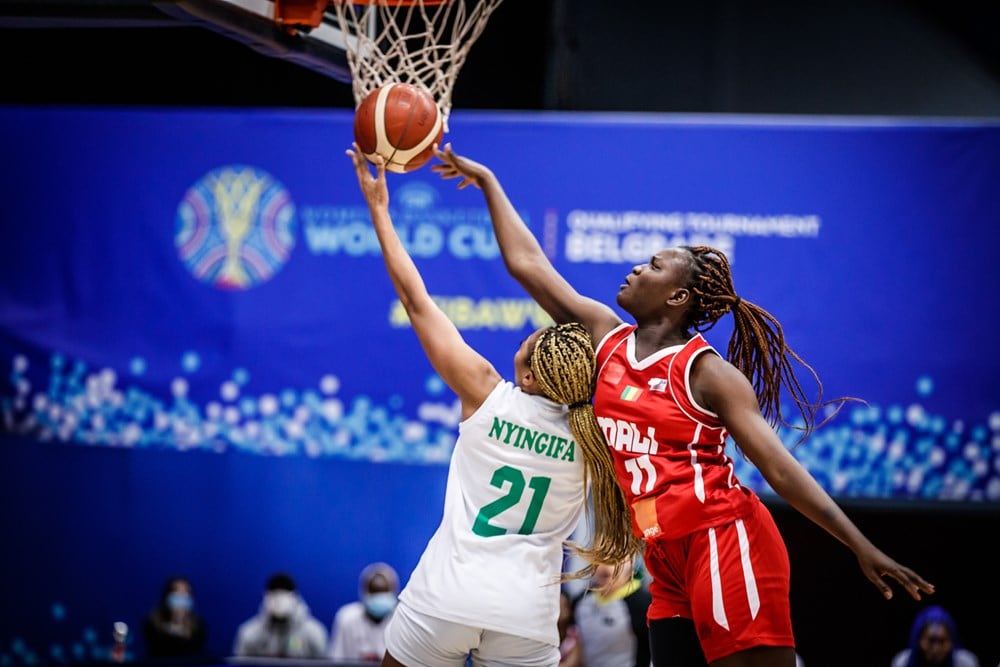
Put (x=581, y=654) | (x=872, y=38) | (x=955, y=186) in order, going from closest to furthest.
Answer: (x=581, y=654)
(x=955, y=186)
(x=872, y=38)

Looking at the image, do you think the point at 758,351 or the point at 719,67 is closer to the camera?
the point at 758,351

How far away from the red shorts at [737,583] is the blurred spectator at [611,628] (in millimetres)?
3356

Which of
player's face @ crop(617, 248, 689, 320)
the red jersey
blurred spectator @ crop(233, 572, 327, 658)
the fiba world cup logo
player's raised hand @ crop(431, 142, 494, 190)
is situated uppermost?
the fiba world cup logo

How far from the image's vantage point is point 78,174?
29.1ft

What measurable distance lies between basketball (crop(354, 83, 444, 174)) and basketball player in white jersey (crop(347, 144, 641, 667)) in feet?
2.31

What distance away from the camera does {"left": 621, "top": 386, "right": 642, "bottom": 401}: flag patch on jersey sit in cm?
350

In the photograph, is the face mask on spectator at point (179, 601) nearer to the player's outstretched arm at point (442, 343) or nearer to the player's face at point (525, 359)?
the player's outstretched arm at point (442, 343)

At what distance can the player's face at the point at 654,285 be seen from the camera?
3617 millimetres

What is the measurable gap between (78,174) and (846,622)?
5906 millimetres

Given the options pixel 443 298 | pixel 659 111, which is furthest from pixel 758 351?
pixel 659 111

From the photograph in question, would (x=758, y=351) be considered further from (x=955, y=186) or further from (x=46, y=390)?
Result: (x=46, y=390)

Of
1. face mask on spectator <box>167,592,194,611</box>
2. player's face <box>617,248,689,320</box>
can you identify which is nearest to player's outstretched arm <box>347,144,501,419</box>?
player's face <box>617,248,689,320</box>

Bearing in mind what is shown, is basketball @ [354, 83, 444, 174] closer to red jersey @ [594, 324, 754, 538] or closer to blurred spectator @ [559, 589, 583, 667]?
red jersey @ [594, 324, 754, 538]

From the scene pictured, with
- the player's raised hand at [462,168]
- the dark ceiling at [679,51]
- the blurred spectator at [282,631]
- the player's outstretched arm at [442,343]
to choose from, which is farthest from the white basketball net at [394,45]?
the blurred spectator at [282,631]
